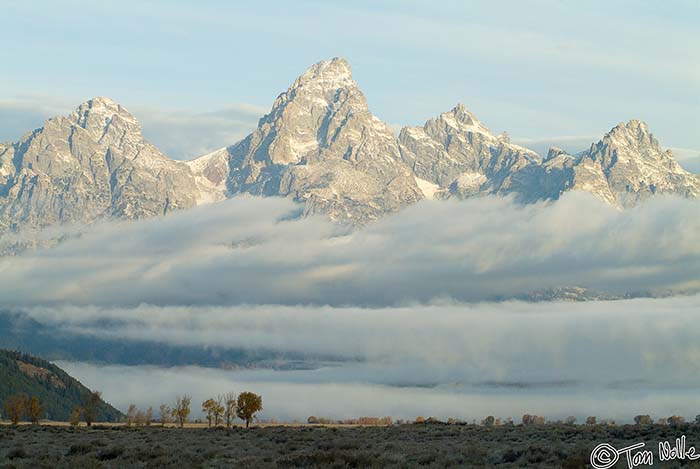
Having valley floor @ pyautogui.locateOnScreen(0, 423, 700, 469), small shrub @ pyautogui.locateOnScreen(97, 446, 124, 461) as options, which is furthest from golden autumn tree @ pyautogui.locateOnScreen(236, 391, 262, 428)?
small shrub @ pyautogui.locateOnScreen(97, 446, 124, 461)

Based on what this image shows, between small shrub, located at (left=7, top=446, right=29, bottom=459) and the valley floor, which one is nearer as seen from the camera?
the valley floor

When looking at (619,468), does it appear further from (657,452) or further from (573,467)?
(657,452)

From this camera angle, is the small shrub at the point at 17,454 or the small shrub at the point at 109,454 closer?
the small shrub at the point at 109,454

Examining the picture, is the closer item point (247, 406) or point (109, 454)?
point (109, 454)

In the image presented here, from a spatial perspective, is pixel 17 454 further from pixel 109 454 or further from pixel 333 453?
pixel 333 453

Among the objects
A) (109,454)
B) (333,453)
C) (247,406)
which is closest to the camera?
(333,453)

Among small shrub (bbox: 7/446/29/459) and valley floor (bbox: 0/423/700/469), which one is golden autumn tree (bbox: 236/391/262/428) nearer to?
valley floor (bbox: 0/423/700/469)

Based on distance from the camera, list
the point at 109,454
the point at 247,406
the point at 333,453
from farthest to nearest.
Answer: the point at 247,406
the point at 109,454
the point at 333,453

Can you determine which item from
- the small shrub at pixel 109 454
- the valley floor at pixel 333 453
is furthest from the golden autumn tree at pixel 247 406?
the small shrub at pixel 109 454

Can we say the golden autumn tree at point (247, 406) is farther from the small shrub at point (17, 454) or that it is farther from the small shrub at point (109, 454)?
the small shrub at point (17, 454)

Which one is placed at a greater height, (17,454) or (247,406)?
(247,406)

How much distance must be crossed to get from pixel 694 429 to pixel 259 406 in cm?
12374

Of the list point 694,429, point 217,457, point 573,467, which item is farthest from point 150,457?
point 694,429

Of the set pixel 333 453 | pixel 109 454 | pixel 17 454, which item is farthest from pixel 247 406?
pixel 333 453
